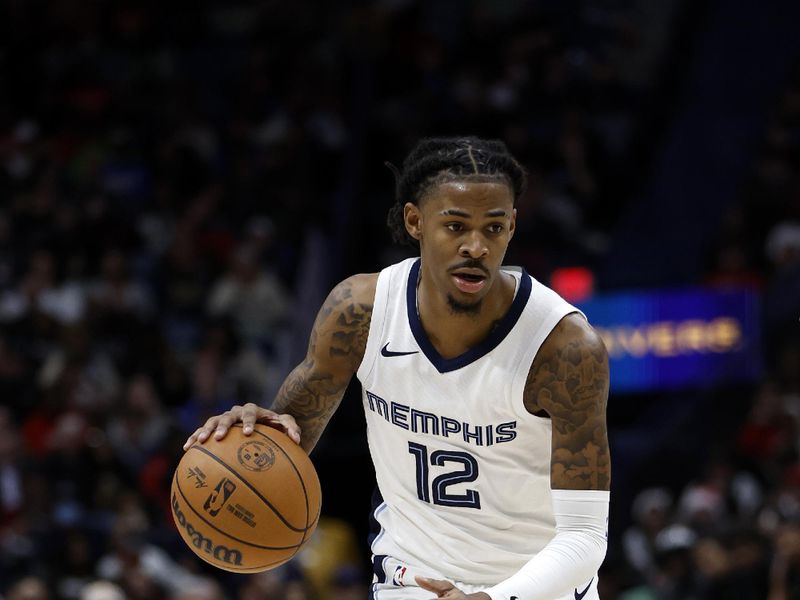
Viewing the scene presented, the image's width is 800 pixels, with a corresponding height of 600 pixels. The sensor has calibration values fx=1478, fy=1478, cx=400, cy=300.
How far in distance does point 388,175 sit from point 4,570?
5.08 m

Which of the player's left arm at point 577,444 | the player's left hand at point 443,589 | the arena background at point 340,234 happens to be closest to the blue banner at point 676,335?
the arena background at point 340,234

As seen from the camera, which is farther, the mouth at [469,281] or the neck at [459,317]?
the neck at [459,317]

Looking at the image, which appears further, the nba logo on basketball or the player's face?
the nba logo on basketball

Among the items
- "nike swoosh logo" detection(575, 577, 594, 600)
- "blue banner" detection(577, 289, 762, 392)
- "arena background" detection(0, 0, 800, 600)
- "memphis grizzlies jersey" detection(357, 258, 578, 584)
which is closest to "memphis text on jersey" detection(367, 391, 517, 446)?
"memphis grizzlies jersey" detection(357, 258, 578, 584)

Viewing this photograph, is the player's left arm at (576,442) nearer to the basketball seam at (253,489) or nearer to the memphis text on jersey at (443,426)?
the memphis text on jersey at (443,426)

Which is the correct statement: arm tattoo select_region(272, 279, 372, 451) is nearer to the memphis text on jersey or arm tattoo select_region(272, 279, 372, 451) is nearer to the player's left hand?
the memphis text on jersey

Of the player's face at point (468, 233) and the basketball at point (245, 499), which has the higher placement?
the player's face at point (468, 233)

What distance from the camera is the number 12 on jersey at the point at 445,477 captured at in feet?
15.3

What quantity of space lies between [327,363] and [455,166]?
2.69ft

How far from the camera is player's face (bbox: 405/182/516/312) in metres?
4.44

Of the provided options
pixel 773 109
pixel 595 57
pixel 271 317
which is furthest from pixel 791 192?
pixel 271 317

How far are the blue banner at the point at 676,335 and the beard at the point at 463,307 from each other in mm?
6318

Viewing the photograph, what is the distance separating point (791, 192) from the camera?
12555mm

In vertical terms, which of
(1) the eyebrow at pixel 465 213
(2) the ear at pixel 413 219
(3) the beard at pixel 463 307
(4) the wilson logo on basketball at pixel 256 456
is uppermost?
(1) the eyebrow at pixel 465 213
